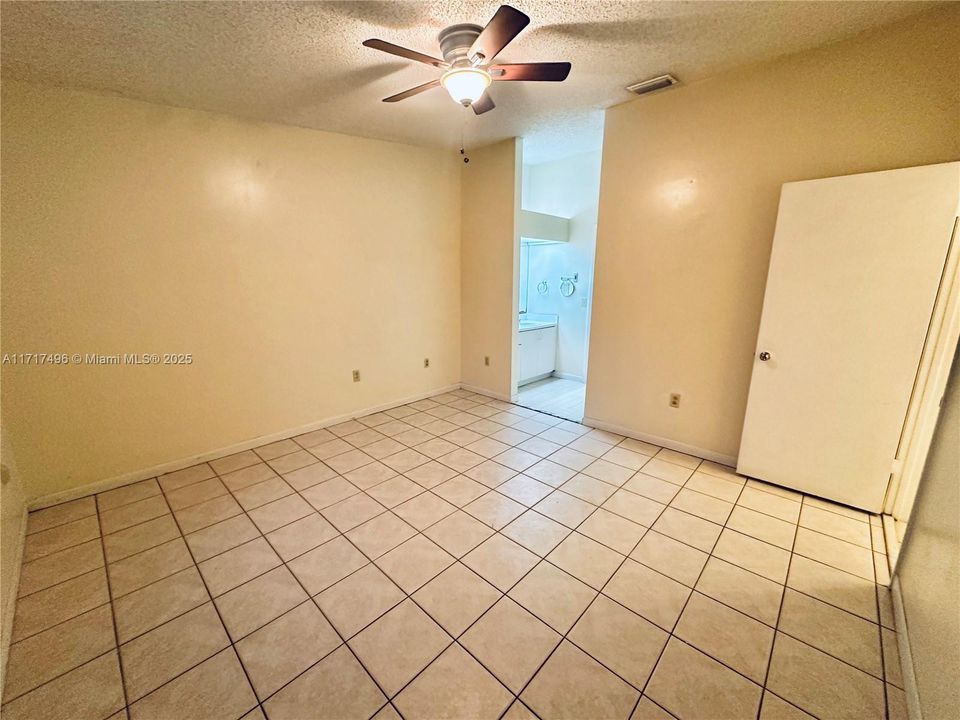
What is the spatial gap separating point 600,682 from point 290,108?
379cm

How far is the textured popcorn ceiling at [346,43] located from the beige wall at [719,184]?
0.62 feet

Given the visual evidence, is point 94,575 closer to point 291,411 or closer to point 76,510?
point 76,510

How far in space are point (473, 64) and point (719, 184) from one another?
1877mm

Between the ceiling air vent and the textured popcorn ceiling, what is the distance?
7cm

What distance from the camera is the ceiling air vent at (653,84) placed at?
2.50 metres

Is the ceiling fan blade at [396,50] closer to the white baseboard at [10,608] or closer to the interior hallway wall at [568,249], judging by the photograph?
the white baseboard at [10,608]

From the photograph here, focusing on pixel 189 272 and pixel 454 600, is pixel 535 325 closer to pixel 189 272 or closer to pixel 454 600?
pixel 189 272

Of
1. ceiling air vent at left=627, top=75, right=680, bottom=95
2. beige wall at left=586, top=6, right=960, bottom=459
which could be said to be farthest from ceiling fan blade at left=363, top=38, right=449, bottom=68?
beige wall at left=586, top=6, right=960, bottom=459

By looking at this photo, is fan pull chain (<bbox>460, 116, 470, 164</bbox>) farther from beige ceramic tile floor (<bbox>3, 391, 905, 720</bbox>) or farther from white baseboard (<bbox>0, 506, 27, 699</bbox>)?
white baseboard (<bbox>0, 506, 27, 699</bbox>)

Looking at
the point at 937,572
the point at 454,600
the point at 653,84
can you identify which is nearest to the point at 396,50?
the point at 653,84

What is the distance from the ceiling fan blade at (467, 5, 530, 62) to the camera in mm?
1425

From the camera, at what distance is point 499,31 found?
5.10 feet

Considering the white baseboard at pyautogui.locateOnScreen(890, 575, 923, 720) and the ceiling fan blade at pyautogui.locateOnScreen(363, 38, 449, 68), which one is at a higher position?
the ceiling fan blade at pyautogui.locateOnScreen(363, 38, 449, 68)

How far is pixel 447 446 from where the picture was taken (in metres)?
3.21
